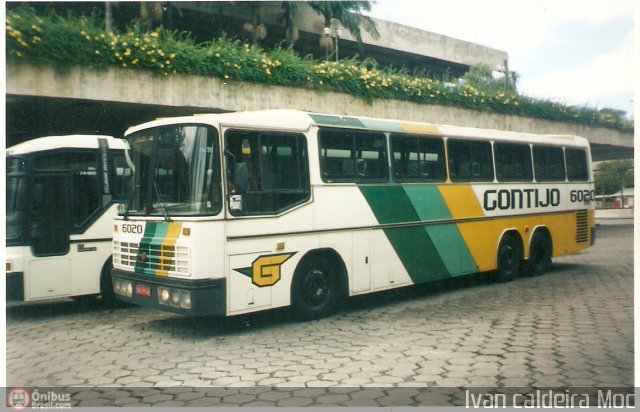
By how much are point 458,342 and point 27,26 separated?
932cm

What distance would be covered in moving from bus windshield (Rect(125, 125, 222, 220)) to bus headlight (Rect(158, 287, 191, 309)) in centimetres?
86

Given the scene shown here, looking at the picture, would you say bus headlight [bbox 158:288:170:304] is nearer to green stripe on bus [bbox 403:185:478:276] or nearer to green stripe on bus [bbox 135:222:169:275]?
green stripe on bus [bbox 135:222:169:275]

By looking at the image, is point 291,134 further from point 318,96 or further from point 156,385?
point 318,96

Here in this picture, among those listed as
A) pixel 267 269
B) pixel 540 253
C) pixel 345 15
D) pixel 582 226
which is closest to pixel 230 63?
pixel 345 15

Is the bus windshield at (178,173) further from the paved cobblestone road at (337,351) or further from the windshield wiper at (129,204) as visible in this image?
the paved cobblestone road at (337,351)

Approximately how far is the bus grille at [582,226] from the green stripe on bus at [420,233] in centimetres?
404

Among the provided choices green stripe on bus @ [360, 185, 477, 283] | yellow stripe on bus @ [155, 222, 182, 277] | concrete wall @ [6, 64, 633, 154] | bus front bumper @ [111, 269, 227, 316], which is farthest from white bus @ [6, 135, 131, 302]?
green stripe on bus @ [360, 185, 477, 283]

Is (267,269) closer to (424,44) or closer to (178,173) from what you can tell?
(178,173)

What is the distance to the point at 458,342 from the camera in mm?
6289

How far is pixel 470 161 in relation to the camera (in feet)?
33.0

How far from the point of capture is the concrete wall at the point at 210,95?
10766 millimetres

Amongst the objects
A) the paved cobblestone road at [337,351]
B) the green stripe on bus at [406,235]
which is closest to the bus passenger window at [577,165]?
the paved cobblestone road at [337,351]

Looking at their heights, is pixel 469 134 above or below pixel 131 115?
below

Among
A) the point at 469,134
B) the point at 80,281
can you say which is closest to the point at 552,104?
the point at 469,134
